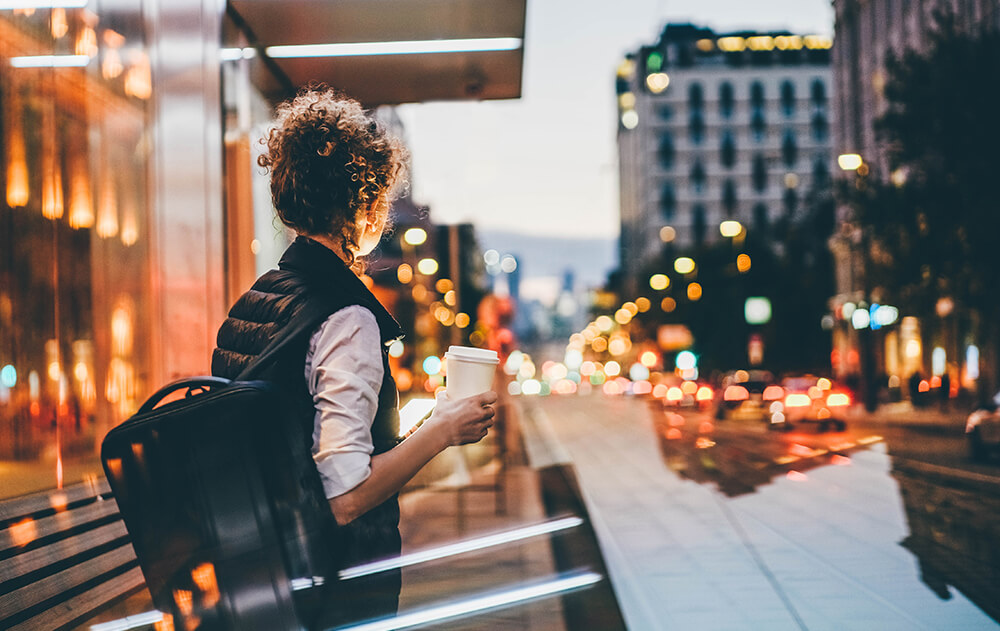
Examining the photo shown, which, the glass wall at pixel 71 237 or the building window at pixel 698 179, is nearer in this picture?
the glass wall at pixel 71 237

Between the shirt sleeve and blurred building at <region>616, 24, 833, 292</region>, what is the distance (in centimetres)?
11242

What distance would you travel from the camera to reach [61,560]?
6.39m

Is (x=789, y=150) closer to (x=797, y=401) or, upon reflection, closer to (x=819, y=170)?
(x=819, y=170)

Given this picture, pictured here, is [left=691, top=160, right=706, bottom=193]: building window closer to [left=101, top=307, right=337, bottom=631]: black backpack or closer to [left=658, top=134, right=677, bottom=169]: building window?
[left=658, top=134, right=677, bottom=169]: building window

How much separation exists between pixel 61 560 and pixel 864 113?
52.4 meters

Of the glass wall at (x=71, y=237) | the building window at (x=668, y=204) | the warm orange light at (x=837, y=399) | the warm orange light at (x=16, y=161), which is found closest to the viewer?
the warm orange light at (x=16, y=161)

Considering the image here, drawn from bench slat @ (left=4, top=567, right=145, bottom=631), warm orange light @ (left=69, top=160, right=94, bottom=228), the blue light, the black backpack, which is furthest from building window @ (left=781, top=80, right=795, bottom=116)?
the black backpack

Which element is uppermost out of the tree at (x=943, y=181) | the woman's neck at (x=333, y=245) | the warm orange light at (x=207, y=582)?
the tree at (x=943, y=181)

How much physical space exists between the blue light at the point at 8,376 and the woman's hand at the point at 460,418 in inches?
291

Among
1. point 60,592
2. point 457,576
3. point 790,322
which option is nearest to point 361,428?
point 60,592

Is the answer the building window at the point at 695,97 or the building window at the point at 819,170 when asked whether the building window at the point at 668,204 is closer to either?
the building window at the point at 695,97

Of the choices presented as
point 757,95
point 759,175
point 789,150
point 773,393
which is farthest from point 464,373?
point 757,95

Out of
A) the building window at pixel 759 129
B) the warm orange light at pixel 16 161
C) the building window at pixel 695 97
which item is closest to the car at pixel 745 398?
the warm orange light at pixel 16 161

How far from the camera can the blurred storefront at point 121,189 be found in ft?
28.1
